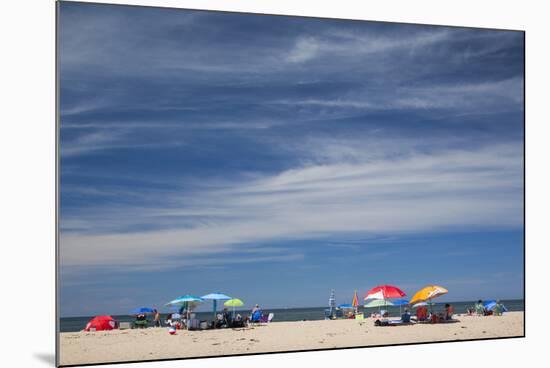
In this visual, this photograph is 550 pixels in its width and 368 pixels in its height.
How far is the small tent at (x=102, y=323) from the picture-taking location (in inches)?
424

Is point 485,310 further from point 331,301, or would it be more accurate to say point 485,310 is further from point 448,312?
point 331,301

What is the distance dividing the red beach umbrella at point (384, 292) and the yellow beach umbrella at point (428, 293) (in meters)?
0.23

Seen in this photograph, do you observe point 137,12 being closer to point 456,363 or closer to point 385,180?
point 385,180

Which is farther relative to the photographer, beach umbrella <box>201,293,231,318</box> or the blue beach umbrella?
the blue beach umbrella

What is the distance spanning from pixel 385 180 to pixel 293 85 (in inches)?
76.2

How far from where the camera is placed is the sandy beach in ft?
34.8

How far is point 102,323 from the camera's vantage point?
10922 mm

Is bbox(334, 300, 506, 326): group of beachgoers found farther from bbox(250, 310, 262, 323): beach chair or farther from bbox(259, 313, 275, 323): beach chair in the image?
bbox(250, 310, 262, 323): beach chair

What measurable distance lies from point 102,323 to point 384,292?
4.07 metres

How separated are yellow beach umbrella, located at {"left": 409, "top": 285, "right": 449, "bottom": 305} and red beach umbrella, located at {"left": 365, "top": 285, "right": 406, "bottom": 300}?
0.77 ft

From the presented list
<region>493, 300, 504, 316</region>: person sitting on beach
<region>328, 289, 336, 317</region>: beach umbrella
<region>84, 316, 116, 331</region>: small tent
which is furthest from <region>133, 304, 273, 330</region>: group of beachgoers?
<region>493, 300, 504, 316</region>: person sitting on beach

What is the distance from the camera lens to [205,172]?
11.5 metres

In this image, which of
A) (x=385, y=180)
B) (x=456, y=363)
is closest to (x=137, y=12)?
(x=385, y=180)

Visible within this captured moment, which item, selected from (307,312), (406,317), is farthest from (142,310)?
(406,317)
